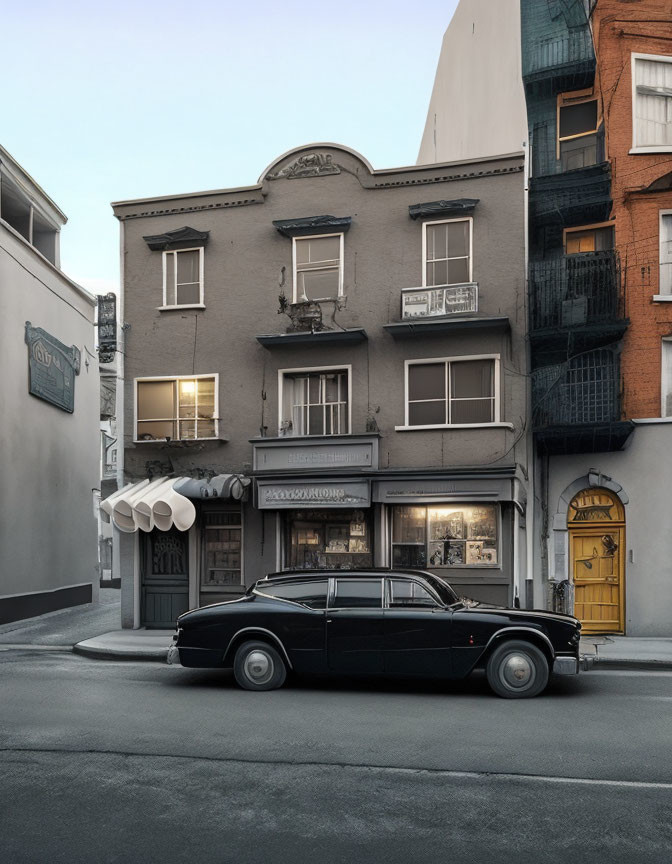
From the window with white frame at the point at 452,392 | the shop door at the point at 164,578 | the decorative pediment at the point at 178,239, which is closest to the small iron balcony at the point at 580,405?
the window with white frame at the point at 452,392

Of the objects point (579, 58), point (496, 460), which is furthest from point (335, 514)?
point (579, 58)

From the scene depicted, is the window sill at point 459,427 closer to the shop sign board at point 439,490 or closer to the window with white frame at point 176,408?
the shop sign board at point 439,490

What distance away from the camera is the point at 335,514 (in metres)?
16.8

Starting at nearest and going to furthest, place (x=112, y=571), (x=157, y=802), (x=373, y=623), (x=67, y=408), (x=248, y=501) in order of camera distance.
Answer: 1. (x=157, y=802)
2. (x=373, y=623)
3. (x=248, y=501)
4. (x=67, y=408)
5. (x=112, y=571)

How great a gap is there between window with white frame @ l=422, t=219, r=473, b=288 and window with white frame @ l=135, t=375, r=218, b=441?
5182 mm

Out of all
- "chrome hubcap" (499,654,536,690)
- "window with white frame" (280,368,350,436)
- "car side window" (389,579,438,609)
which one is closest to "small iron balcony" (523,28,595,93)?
"window with white frame" (280,368,350,436)

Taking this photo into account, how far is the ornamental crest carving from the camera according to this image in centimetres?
1758

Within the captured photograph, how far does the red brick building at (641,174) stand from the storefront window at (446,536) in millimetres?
3839

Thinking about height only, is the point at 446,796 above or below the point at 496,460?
below

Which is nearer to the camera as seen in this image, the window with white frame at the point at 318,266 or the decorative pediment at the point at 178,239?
the window with white frame at the point at 318,266

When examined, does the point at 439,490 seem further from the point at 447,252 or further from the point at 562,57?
the point at 562,57

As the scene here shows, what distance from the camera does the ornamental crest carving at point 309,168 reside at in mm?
17577

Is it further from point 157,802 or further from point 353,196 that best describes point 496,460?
point 157,802

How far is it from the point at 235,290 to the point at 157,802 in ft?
42.5
